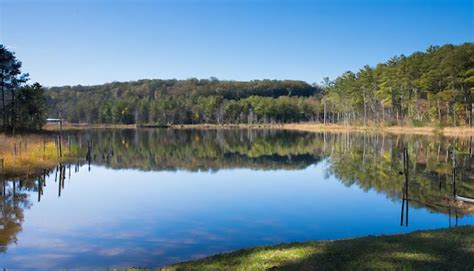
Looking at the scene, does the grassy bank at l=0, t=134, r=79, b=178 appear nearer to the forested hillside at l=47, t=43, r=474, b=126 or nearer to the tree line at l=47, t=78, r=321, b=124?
the forested hillside at l=47, t=43, r=474, b=126

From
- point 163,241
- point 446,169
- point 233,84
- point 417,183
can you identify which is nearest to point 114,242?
point 163,241

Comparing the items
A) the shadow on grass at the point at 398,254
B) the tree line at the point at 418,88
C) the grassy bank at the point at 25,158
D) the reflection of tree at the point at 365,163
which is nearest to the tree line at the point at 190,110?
the tree line at the point at 418,88

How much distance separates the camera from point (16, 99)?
53.6 metres

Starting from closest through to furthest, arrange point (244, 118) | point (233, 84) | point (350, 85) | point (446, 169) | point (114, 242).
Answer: point (114, 242), point (446, 169), point (350, 85), point (244, 118), point (233, 84)

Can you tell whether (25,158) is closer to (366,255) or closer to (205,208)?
(205,208)

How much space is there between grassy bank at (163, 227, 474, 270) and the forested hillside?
55682 millimetres

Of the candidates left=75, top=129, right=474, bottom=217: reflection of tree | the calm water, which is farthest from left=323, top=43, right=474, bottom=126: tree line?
the calm water

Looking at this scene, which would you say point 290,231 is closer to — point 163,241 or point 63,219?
point 163,241

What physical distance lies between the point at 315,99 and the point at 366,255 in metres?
146

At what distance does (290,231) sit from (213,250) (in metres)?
3.31

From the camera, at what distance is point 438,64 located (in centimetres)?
6769

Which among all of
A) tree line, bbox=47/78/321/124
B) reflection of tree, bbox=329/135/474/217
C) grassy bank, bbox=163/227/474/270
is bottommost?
reflection of tree, bbox=329/135/474/217

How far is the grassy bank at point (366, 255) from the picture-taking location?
852 cm

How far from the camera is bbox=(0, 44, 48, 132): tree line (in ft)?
154
